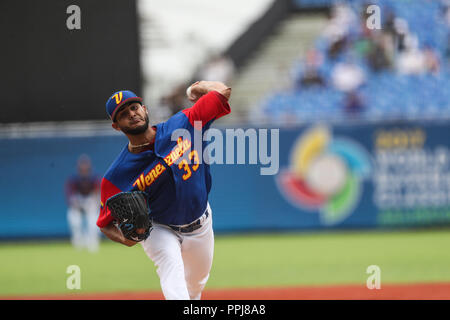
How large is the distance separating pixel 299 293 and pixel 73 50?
3555 mm

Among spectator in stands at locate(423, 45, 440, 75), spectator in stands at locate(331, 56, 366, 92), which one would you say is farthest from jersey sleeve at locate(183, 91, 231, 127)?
spectator in stands at locate(423, 45, 440, 75)

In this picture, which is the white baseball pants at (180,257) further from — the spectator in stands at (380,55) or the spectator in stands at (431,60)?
the spectator in stands at (431,60)

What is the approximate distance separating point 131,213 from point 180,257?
0.52 meters

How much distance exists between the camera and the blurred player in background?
37.6ft

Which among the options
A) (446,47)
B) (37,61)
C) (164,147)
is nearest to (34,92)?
(37,61)

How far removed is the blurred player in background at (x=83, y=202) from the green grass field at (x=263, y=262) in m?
0.27

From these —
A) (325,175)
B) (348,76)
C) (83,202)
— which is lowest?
(83,202)

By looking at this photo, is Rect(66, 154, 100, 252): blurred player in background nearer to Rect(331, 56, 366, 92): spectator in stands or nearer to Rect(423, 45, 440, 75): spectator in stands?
Rect(331, 56, 366, 92): spectator in stands

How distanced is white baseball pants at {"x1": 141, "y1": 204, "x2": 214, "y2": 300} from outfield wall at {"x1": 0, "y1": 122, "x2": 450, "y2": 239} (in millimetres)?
6943

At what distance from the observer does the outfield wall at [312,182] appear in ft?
39.8

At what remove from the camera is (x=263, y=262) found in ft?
33.4

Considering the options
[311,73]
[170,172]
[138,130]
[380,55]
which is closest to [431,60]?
[380,55]

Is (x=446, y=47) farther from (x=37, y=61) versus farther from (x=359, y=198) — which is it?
(x=37, y=61)

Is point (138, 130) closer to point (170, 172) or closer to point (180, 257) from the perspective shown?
point (170, 172)
